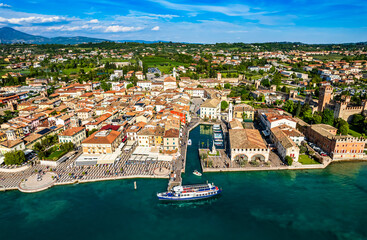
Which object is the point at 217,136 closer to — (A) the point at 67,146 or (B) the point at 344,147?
(B) the point at 344,147

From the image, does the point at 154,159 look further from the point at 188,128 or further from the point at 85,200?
the point at 188,128

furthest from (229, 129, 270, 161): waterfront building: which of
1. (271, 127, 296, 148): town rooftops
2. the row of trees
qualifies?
the row of trees

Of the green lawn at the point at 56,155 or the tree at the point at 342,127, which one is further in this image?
the tree at the point at 342,127

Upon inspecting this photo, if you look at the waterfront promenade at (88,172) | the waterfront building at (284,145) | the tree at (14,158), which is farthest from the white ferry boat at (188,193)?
the tree at (14,158)

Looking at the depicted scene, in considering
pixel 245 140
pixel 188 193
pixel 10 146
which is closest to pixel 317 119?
pixel 245 140

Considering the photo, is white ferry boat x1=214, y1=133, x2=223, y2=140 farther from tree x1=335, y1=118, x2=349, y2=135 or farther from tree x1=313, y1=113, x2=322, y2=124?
tree x1=335, y1=118, x2=349, y2=135

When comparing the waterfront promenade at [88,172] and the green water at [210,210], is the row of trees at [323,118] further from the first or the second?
the waterfront promenade at [88,172]
